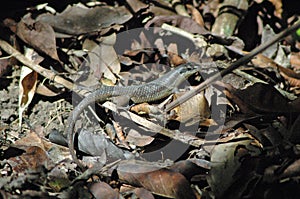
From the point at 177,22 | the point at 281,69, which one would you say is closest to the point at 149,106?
the point at 177,22

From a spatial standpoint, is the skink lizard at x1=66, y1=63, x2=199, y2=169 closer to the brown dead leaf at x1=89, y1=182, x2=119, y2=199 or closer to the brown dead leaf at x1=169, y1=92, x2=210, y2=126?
the brown dead leaf at x1=169, y1=92, x2=210, y2=126

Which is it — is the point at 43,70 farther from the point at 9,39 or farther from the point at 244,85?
the point at 244,85

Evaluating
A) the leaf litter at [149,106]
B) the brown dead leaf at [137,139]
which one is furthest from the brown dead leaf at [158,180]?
the brown dead leaf at [137,139]

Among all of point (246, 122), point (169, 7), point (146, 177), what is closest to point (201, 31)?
point (169, 7)

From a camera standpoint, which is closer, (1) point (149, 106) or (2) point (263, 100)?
(2) point (263, 100)

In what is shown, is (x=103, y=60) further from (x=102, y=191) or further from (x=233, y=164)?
(x=233, y=164)

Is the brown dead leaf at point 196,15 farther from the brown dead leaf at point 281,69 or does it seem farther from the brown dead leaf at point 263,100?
the brown dead leaf at point 263,100
